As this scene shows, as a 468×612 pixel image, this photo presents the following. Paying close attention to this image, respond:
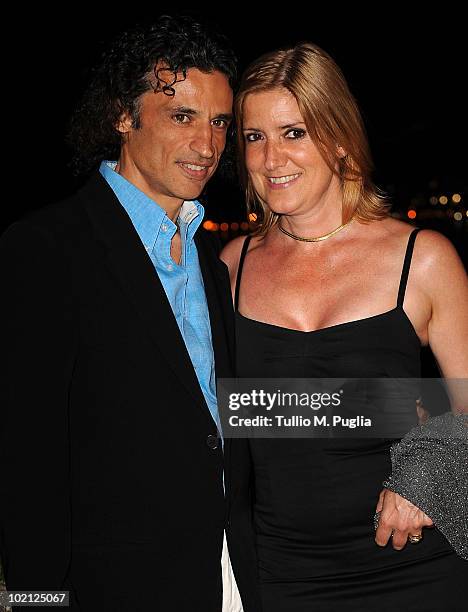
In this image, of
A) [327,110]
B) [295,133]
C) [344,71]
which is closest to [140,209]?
[295,133]

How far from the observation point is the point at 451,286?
2748 millimetres

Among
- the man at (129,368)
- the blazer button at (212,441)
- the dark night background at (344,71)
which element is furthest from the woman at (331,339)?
the dark night background at (344,71)

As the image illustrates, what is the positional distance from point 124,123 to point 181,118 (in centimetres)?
26

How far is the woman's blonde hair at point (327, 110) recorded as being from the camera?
2.84 meters

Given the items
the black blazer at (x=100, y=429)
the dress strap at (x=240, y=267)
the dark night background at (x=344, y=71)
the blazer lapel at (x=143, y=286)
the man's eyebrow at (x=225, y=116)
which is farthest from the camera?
the dark night background at (x=344, y=71)

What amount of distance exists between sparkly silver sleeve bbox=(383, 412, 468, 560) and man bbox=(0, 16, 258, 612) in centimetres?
64

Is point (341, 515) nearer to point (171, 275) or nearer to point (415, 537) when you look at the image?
point (415, 537)

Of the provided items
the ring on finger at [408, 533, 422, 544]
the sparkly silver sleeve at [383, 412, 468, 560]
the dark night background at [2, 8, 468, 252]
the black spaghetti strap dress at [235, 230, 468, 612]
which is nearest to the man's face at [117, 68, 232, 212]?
the black spaghetti strap dress at [235, 230, 468, 612]

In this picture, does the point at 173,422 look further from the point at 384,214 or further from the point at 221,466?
the point at 384,214

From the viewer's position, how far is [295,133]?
9.36 ft

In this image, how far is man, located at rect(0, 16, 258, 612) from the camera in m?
1.96

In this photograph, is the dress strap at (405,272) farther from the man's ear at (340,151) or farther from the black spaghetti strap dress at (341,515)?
the man's ear at (340,151)

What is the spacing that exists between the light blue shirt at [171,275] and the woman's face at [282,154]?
23.3 inches

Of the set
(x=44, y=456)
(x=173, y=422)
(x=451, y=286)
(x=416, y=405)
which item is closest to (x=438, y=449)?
(x=416, y=405)
